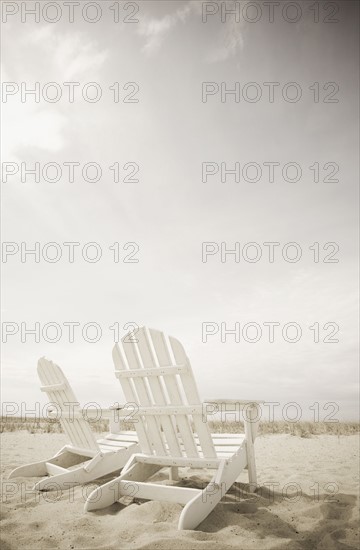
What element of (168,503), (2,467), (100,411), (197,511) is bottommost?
(2,467)

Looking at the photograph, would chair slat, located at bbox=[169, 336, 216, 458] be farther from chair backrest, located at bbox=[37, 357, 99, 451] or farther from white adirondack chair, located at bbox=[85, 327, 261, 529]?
chair backrest, located at bbox=[37, 357, 99, 451]

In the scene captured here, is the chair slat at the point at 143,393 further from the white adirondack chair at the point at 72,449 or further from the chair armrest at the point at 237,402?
the white adirondack chair at the point at 72,449

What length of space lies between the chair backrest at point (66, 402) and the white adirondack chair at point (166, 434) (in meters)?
0.78

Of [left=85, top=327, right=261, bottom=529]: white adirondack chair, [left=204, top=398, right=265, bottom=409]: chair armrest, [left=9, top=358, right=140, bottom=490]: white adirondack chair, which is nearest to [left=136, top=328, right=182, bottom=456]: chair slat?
[left=85, top=327, right=261, bottom=529]: white adirondack chair

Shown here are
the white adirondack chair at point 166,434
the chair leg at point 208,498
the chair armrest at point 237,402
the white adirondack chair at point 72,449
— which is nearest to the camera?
the chair leg at point 208,498

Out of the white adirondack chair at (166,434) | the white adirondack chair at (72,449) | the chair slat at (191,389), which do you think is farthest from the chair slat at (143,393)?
the white adirondack chair at (72,449)

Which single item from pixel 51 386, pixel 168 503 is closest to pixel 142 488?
pixel 168 503

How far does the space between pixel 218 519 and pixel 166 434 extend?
0.82m

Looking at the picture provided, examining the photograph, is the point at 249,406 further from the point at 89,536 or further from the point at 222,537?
the point at 89,536

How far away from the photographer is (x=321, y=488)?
371cm

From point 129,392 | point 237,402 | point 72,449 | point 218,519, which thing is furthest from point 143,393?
point 72,449

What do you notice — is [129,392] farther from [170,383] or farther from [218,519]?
[218,519]

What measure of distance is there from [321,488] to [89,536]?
2.43 metres

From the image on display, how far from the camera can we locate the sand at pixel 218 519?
7.84ft
